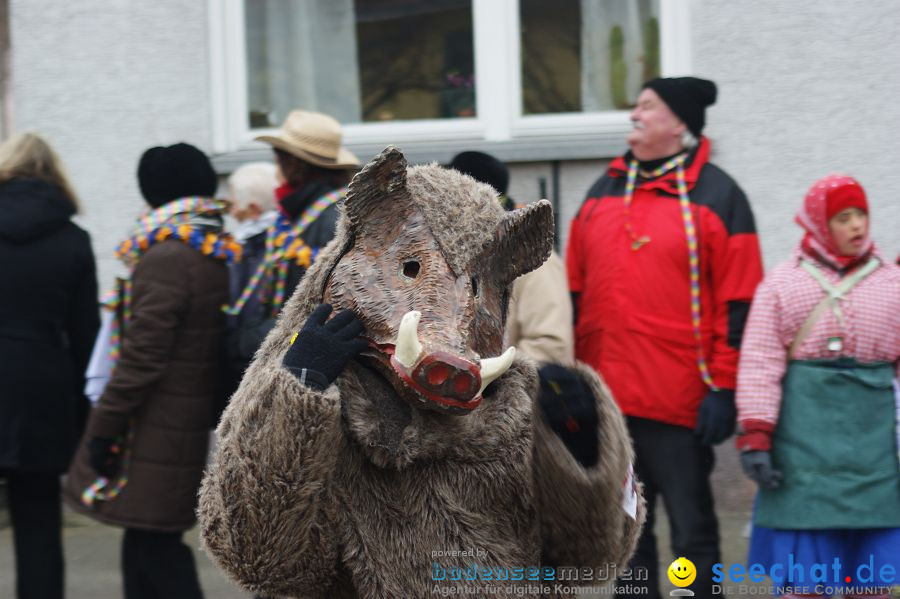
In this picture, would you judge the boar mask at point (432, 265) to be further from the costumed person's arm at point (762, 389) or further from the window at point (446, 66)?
the window at point (446, 66)

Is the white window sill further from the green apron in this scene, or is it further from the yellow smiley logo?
the yellow smiley logo

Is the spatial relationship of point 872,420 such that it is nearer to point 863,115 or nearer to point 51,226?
point 863,115

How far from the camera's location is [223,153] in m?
6.73

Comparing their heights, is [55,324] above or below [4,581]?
above

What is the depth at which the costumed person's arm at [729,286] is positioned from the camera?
4.27 m

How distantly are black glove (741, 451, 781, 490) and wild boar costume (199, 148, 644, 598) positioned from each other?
1802 millimetres

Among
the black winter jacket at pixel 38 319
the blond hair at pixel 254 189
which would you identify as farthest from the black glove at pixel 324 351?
the blond hair at pixel 254 189

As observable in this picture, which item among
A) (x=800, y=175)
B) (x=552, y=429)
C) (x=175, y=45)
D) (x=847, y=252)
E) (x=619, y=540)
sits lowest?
(x=619, y=540)

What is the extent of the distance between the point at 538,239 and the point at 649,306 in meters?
2.16

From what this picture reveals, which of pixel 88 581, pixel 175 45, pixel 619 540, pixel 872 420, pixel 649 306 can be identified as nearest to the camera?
pixel 619 540

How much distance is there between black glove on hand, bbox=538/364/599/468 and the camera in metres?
2.38

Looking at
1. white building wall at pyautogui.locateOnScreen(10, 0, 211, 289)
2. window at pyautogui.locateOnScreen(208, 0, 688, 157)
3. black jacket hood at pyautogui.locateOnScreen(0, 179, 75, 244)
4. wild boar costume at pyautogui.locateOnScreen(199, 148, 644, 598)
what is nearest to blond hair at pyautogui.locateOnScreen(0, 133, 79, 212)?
black jacket hood at pyautogui.locateOnScreen(0, 179, 75, 244)

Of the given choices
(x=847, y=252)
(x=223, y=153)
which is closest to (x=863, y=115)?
(x=847, y=252)

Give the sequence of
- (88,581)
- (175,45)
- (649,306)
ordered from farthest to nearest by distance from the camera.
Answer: (175,45) → (88,581) → (649,306)
